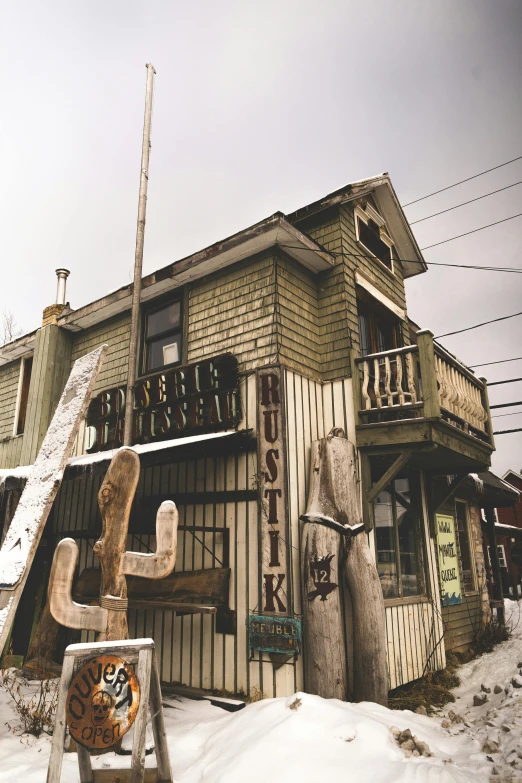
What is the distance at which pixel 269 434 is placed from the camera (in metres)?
7.43

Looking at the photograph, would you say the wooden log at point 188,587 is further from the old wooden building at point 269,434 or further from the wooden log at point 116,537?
the wooden log at point 116,537

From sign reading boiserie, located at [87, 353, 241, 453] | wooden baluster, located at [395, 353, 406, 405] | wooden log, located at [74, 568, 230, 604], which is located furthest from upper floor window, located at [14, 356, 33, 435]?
wooden baluster, located at [395, 353, 406, 405]

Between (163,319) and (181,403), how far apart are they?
230 cm

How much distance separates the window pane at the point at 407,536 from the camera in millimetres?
9172

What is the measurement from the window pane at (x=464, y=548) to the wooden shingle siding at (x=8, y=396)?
34.4ft

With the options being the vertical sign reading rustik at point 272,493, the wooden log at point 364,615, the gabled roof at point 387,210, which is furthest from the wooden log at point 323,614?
the gabled roof at point 387,210

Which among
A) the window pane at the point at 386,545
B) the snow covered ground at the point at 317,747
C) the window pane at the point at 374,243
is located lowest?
the snow covered ground at the point at 317,747

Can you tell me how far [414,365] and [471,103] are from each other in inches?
413

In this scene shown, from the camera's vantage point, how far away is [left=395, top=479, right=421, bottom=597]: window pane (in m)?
9.17

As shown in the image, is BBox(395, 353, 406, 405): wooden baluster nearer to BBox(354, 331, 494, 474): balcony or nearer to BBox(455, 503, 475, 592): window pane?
BBox(354, 331, 494, 474): balcony

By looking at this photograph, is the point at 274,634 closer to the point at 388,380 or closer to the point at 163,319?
the point at 388,380

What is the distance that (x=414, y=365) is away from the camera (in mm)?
7988

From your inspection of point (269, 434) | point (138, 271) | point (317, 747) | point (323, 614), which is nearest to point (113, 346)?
point (138, 271)

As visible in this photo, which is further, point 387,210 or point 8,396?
point 8,396
